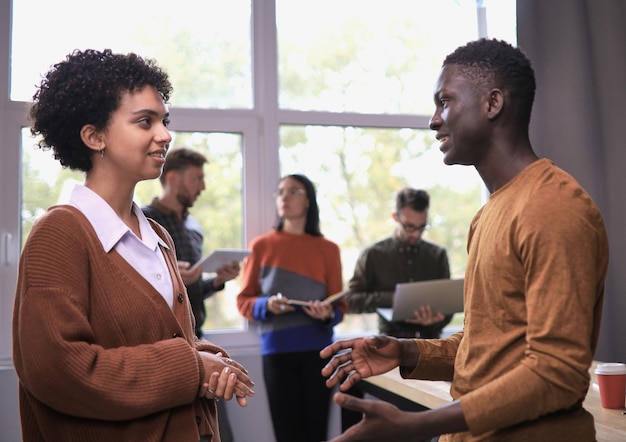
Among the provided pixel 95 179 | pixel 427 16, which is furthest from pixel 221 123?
pixel 95 179

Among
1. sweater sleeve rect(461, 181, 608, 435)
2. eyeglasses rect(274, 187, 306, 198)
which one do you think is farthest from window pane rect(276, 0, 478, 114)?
sweater sleeve rect(461, 181, 608, 435)

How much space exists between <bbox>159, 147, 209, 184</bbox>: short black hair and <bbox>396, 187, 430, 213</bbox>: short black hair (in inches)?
42.4

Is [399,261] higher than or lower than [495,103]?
lower

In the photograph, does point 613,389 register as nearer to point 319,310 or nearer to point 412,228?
point 319,310

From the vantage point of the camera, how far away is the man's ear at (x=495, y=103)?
1322 millimetres

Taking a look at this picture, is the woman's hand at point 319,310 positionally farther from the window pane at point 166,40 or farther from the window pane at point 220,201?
the window pane at point 166,40

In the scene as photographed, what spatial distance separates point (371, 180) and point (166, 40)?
4.71ft

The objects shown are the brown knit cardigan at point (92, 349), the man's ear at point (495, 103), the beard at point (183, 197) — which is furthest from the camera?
the beard at point (183, 197)

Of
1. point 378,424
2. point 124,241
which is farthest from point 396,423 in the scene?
point 124,241

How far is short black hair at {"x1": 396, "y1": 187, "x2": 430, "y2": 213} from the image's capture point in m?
3.74

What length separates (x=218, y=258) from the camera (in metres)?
3.33

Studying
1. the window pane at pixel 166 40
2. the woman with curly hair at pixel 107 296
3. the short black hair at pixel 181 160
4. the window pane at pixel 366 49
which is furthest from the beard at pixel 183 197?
the woman with curly hair at pixel 107 296

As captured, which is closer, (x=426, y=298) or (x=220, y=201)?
(x=426, y=298)

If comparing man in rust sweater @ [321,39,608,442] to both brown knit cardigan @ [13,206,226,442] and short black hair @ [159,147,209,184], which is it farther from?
short black hair @ [159,147,209,184]
